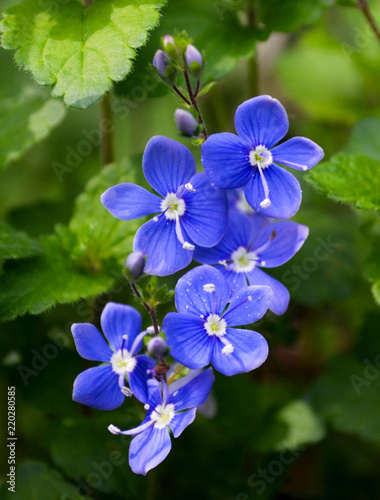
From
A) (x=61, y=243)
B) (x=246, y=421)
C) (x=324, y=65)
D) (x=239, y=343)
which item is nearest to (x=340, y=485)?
(x=246, y=421)

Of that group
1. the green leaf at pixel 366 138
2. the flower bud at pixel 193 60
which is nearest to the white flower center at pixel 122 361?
the flower bud at pixel 193 60

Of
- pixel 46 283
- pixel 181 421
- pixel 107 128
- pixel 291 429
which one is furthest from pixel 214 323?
pixel 107 128

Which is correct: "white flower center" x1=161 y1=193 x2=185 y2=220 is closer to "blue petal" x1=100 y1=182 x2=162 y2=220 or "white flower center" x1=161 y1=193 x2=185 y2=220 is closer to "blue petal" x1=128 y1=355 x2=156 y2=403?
"blue petal" x1=100 y1=182 x2=162 y2=220

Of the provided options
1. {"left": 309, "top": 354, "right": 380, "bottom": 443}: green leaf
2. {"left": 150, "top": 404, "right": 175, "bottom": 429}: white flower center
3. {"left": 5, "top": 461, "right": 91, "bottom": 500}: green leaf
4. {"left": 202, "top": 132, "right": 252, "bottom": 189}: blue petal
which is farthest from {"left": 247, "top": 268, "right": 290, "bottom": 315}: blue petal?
A: {"left": 5, "top": 461, "right": 91, "bottom": 500}: green leaf

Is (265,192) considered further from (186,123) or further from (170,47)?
(170,47)

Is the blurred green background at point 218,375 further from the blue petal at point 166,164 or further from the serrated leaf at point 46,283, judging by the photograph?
the blue petal at point 166,164
